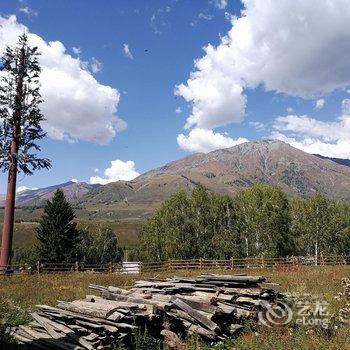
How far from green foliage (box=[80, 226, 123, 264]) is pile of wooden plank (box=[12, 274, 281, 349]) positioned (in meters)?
85.2

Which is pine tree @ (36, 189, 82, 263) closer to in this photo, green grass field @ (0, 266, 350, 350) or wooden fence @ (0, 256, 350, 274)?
wooden fence @ (0, 256, 350, 274)

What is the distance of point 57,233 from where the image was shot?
51344 millimetres

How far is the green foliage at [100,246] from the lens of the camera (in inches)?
3910

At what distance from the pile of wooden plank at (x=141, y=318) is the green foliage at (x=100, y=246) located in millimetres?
85229

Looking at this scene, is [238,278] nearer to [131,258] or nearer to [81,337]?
[81,337]

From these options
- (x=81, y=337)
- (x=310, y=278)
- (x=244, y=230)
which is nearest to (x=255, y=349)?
(x=81, y=337)

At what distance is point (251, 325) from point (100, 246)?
9298 centimetres

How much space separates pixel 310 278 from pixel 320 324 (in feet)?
41.6

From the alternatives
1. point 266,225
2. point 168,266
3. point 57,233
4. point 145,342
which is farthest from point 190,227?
point 145,342

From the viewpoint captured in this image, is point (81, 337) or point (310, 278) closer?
point (81, 337)

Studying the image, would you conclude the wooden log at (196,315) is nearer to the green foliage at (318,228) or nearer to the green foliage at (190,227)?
the green foliage at (190,227)

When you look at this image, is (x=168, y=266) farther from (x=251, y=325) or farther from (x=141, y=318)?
(x=141, y=318)

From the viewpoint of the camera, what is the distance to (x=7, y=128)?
2875 centimetres

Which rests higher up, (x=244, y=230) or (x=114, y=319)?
(x=244, y=230)
